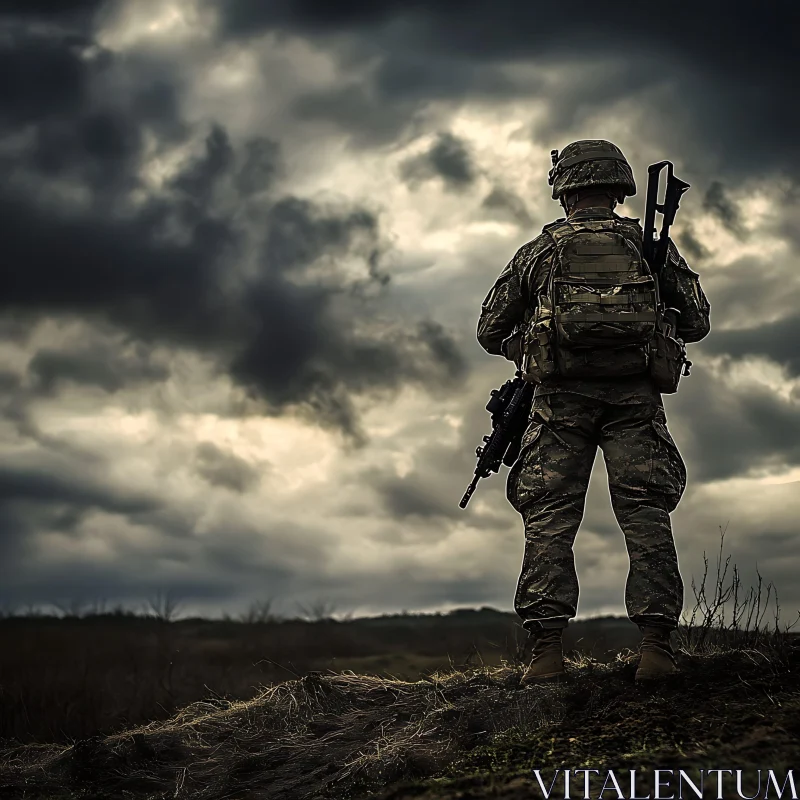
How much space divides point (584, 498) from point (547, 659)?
1061 millimetres

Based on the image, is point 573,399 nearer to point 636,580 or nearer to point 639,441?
point 639,441

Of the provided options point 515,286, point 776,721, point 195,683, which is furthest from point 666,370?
point 195,683

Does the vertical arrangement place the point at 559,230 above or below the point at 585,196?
below

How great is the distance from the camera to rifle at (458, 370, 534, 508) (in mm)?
7617

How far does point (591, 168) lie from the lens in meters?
7.29

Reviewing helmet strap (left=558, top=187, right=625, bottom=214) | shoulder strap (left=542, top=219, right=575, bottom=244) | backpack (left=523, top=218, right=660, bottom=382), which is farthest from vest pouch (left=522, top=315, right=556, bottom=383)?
helmet strap (left=558, top=187, right=625, bottom=214)

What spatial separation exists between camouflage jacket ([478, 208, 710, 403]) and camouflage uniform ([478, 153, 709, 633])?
0.06 ft

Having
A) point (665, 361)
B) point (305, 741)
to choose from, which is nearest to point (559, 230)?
point (665, 361)

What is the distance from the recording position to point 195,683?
1458cm

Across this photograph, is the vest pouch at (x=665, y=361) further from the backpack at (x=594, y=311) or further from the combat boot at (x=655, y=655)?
the combat boot at (x=655, y=655)

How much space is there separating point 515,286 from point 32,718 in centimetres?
986

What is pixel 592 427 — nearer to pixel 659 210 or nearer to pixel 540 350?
pixel 540 350

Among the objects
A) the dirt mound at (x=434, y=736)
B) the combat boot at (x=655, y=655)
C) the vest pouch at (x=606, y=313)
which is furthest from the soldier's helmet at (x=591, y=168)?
the dirt mound at (x=434, y=736)

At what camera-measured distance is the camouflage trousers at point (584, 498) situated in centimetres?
677
